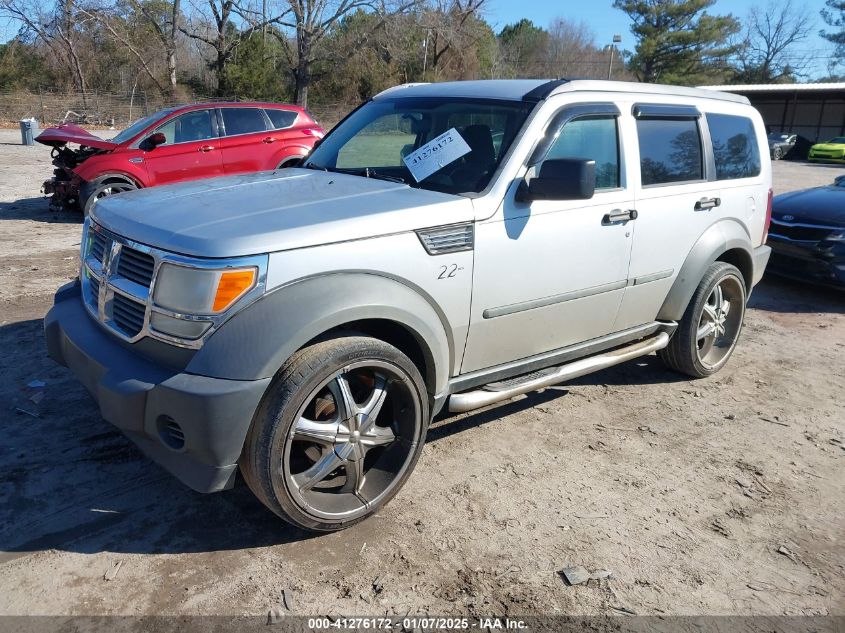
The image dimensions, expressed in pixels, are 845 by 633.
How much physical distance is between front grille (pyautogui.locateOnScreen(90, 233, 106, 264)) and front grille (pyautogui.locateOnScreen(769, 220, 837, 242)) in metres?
7.40

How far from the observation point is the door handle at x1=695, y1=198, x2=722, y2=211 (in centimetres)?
470

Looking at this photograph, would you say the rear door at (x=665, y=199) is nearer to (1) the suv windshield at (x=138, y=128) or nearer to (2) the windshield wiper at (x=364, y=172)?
(2) the windshield wiper at (x=364, y=172)

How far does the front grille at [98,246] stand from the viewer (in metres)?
3.39

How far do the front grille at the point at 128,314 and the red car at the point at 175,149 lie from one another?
7.31m

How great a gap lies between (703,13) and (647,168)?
65.4 metres

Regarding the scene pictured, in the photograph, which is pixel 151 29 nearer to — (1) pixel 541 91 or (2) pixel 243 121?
(2) pixel 243 121

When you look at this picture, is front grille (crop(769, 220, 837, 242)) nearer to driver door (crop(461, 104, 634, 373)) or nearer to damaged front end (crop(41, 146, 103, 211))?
driver door (crop(461, 104, 634, 373))

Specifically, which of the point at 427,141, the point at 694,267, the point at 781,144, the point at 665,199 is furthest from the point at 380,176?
the point at 781,144

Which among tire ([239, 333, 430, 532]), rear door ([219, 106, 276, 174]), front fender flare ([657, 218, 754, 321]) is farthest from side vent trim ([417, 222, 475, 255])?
rear door ([219, 106, 276, 174])

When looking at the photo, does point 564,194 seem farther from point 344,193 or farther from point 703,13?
point 703,13

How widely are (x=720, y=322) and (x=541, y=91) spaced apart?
99.6 inches

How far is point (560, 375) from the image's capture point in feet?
13.2

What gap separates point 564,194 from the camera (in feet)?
11.5

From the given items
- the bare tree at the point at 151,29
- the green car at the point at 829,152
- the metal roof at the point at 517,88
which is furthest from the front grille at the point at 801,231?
the bare tree at the point at 151,29
